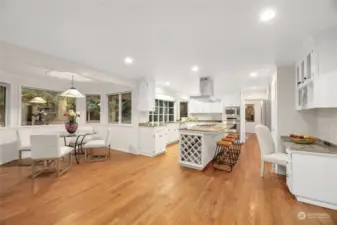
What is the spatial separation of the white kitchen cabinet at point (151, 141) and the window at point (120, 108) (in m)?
0.80

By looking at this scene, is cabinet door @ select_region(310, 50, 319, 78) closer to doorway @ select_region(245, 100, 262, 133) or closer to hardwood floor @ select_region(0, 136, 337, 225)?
hardwood floor @ select_region(0, 136, 337, 225)

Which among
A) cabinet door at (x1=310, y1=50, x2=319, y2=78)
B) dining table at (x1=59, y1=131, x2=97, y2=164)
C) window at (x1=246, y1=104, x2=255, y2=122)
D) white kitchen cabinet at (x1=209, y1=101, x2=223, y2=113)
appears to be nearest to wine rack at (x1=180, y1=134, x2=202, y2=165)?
cabinet door at (x1=310, y1=50, x2=319, y2=78)

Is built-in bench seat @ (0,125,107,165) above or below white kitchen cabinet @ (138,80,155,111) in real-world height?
below

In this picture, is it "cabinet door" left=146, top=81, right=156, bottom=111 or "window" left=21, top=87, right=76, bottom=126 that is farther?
"cabinet door" left=146, top=81, right=156, bottom=111

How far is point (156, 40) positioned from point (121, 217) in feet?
8.01

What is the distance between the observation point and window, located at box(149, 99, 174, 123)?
20.8ft

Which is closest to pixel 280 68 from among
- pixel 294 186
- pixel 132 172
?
pixel 294 186

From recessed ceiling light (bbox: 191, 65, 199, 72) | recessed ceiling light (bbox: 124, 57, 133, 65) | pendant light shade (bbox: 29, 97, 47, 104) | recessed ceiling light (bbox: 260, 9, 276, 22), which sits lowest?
pendant light shade (bbox: 29, 97, 47, 104)

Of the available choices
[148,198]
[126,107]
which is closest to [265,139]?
[148,198]

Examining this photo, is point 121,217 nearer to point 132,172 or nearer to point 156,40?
point 132,172

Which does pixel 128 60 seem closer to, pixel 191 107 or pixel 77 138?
pixel 77 138

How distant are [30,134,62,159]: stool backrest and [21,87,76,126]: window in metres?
2.11

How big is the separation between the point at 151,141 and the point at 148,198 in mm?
2532

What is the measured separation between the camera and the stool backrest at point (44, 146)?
319 cm
